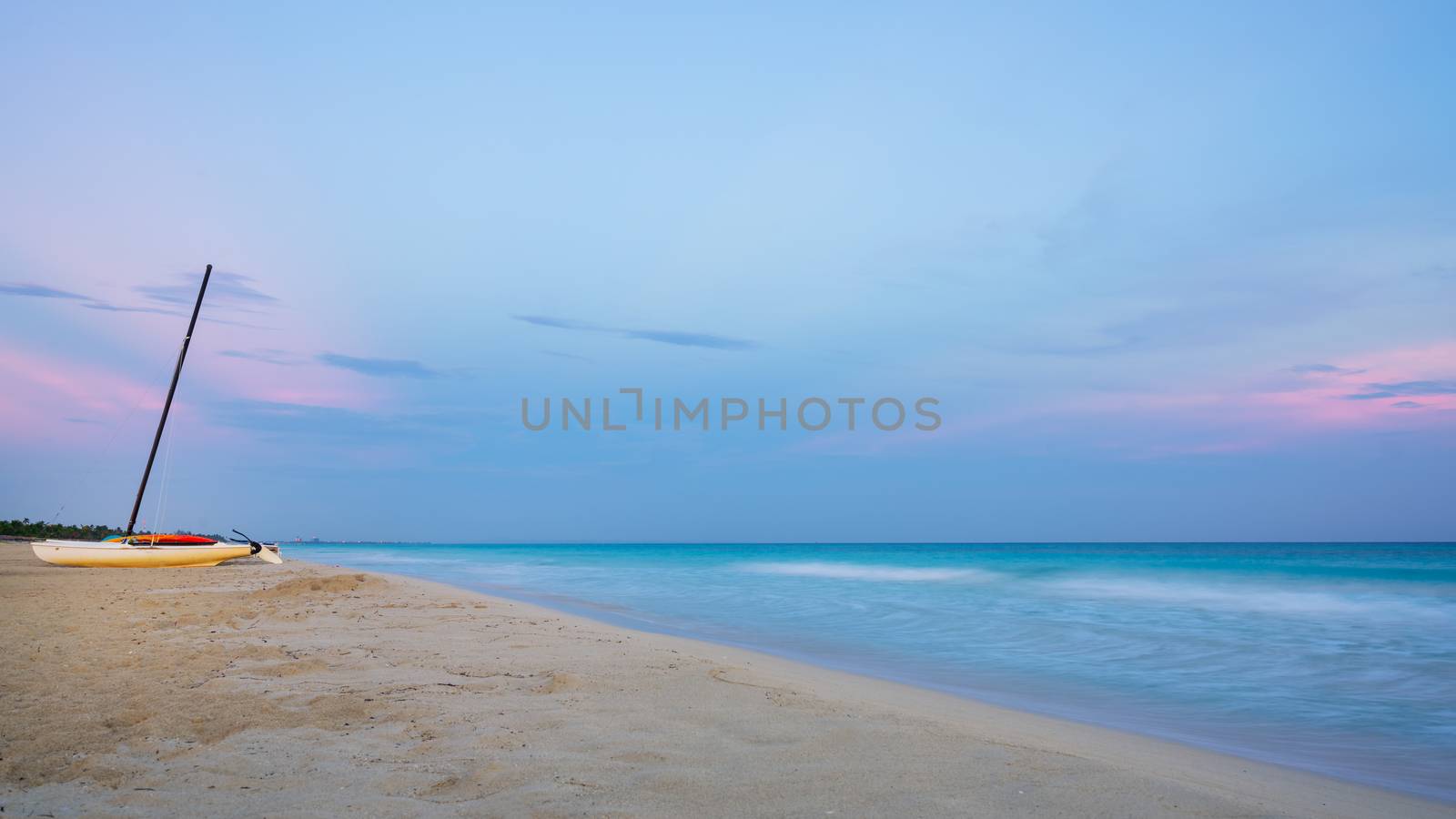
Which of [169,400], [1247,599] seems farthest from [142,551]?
[1247,599]

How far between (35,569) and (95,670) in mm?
14841

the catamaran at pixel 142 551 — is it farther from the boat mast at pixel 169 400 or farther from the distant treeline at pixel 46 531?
the distant treeline at pixel 46 531

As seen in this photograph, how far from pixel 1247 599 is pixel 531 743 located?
22304mm

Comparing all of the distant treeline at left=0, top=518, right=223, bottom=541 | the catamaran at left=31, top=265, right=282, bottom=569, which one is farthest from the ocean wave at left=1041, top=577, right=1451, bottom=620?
the distant treeline at left=0, top=518, right=223, bottom=541

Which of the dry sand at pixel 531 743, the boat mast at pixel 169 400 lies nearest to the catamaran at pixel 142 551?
the boat mast at pixel 169 400

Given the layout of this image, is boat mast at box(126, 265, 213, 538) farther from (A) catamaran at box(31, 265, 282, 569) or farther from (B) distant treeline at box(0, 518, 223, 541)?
(B) distant treeline at box(0, 518, 223, 541)

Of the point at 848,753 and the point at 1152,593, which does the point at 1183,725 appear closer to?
the point at 848,753

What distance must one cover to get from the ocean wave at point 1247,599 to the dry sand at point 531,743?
49.9 feet

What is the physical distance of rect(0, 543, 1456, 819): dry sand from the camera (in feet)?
10.7

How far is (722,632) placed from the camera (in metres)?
12.3

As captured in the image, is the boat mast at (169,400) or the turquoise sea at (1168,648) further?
the boat mast at (169,400)

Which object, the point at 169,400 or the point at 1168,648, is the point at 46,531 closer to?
the point at 169,400

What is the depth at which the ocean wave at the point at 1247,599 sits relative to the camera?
56.5 ft

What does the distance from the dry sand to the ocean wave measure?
15.2 m
